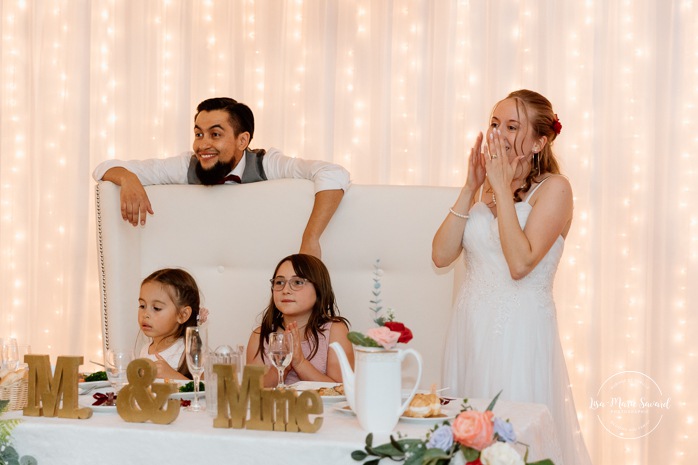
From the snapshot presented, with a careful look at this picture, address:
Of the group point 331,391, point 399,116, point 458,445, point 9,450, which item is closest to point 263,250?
point 399,116

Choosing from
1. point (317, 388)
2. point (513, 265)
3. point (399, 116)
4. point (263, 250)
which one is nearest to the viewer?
point (317, 388)

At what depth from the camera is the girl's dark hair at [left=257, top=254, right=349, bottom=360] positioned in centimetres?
281

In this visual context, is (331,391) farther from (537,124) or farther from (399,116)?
(399,116)

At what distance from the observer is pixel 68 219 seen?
163 inches

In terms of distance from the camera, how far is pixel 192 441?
160cm

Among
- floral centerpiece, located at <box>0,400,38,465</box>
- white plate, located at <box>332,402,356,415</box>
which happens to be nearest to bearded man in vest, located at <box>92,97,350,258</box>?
white plate, located at <box>332,402,356,415</box>

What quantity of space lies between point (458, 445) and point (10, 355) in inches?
39.2

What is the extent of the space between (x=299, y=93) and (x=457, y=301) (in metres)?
1.52

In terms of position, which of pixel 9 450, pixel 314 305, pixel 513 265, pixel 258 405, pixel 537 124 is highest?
pixel 537 124

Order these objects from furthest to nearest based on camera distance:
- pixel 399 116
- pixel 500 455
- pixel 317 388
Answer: pixel 399 116
pixel 317 388
pixel 500 455

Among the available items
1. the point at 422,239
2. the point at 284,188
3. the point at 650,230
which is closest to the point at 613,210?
the point at 650,230

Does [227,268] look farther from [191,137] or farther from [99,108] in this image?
[99,108]

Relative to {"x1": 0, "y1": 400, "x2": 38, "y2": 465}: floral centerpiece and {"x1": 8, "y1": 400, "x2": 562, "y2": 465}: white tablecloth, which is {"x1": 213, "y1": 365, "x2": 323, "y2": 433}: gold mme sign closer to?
{"x1": 8, "y1": 400, "x2": 562, "y2": 465}: white tablecloth

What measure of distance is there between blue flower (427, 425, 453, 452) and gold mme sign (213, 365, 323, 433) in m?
0.23
